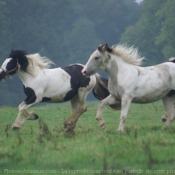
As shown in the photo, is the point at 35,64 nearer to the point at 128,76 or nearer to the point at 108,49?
the point at 108,49

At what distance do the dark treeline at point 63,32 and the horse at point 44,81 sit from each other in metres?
58.9

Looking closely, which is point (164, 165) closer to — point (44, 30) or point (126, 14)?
point (44, 30)

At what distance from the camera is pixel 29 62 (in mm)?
17875

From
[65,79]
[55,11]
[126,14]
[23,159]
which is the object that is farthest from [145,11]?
[23,159]

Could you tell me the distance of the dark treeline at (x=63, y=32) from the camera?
82875 millimetres

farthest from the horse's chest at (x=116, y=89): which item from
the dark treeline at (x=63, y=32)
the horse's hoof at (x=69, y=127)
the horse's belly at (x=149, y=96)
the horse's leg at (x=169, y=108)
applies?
the dark treeline at (x=63, y=32)

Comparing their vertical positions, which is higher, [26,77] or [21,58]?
[21,58]

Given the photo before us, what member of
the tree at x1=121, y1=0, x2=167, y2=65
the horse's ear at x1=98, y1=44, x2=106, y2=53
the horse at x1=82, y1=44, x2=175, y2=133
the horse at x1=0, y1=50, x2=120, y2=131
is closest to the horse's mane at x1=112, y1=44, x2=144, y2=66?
the horse at x1=82, y1=44, x2=175, y2=133

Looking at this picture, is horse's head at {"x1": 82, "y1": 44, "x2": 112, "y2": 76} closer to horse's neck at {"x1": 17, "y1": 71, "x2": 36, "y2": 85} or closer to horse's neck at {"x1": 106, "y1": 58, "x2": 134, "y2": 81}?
horse's neck at {"x1": 106, "y1": 58, "x2": 134, "y2": 81}

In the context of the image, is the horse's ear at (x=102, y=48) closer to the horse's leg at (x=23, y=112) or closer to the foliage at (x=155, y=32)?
the horse's leg at (x=23, y=112)

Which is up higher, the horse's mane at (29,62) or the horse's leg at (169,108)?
the horse's mane at (29,62)

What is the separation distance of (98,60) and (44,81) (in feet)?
7.61

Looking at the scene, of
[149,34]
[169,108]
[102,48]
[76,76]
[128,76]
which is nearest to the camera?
[128,76]

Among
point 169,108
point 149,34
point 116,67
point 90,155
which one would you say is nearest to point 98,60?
point 116,67
